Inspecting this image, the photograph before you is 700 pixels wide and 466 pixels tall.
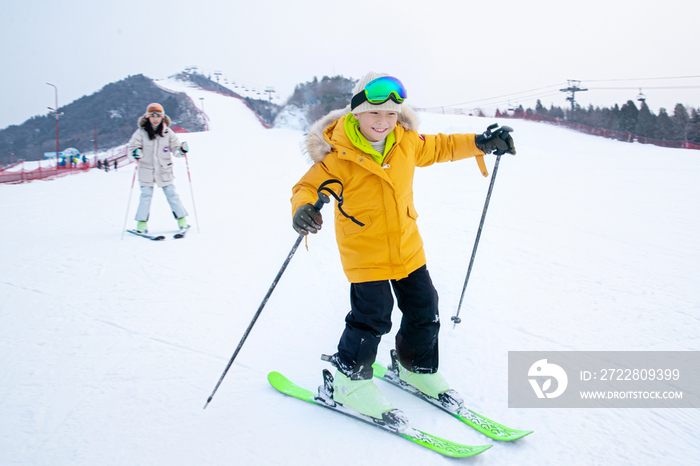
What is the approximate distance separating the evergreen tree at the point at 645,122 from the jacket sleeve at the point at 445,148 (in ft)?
140

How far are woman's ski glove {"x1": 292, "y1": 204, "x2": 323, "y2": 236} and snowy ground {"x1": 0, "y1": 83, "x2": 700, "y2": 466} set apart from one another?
37.1 inches

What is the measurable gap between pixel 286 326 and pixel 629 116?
151 ft

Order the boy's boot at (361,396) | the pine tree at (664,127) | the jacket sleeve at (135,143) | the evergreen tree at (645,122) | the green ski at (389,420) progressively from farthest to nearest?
1. the evergreen tree at (645,122)
2. the pine tree at (664,127)
3. the jacket sleeve at (135,143)
4. the boy's boot at (361,396)
5. the green ski at (389,420)

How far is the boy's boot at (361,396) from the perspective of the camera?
6.26 ft

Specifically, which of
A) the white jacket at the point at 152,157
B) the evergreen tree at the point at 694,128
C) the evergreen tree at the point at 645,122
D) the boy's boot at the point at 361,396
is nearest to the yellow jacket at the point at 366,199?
the boy's boot at the point at 361,396

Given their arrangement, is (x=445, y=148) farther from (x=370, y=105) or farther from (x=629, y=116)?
(x=629, y=116)

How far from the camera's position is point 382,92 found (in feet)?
6.13

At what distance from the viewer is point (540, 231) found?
4930 millimetres

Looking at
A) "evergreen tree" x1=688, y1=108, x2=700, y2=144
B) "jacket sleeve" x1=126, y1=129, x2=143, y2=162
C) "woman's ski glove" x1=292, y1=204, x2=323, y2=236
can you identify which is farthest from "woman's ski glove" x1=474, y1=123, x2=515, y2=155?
"evergreen tree" x1=688, y1=108, x2=700, y2=144

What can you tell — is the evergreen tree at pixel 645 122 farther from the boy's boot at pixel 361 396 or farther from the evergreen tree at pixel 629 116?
the boy's boot at pixel 361 396

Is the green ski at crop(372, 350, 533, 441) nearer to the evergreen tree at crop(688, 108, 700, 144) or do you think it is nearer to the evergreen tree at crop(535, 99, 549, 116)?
the evergreen tree at crop(688, 108, 700, 144)

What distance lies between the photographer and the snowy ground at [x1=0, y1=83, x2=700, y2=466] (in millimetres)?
1746

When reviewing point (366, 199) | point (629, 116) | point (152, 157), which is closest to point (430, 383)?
point (366, 199)

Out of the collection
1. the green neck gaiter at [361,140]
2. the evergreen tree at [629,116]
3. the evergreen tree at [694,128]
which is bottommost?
the green neck gaiter at [361,140]
